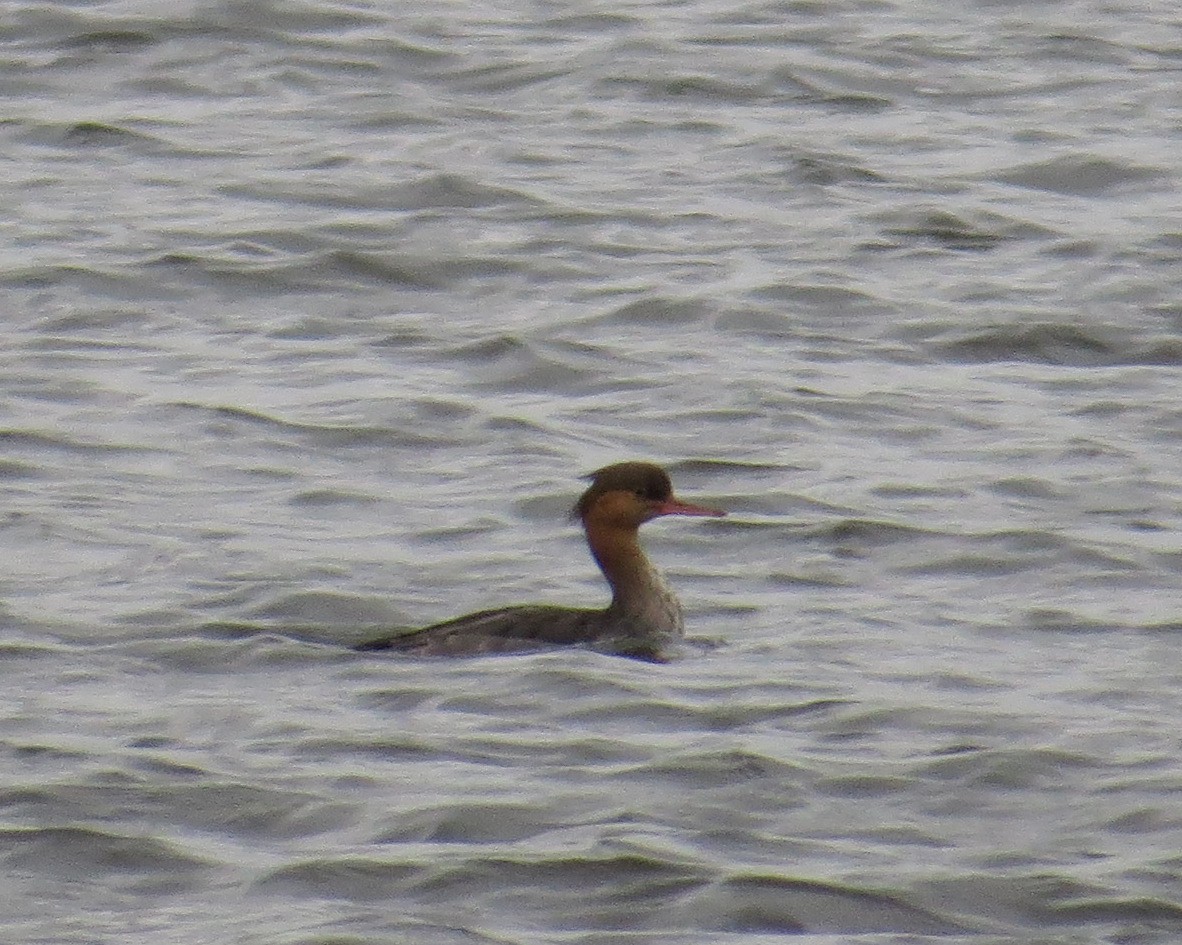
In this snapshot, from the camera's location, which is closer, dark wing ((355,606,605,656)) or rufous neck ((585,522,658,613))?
Result: dark wing ((355,606,605,656))

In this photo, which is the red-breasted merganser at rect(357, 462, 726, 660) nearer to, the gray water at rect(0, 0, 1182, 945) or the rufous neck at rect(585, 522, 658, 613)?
the rufous neck at rect(585, 522, 658, 613)

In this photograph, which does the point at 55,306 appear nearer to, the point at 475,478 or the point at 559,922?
the point at 475,478

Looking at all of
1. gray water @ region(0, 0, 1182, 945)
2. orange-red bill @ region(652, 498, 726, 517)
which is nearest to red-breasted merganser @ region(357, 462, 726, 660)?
orange-red bill @ region(652, 498, 726, 517)

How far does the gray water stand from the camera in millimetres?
7930

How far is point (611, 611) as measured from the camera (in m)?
10.2

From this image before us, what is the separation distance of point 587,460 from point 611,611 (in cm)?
205

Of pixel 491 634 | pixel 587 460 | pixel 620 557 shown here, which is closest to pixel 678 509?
pixel 620 557

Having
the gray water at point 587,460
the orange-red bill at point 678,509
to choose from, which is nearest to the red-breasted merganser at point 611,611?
the orange-red bill at point 678,509

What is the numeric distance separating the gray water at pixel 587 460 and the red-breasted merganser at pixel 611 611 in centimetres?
11

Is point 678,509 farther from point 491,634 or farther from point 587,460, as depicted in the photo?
point 587,460

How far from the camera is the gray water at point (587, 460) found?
26.0ft

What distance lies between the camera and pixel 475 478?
11891 millimetres

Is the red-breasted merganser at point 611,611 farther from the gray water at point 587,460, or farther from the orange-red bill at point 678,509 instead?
the gray water at point 587,460

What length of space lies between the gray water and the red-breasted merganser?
107mm
